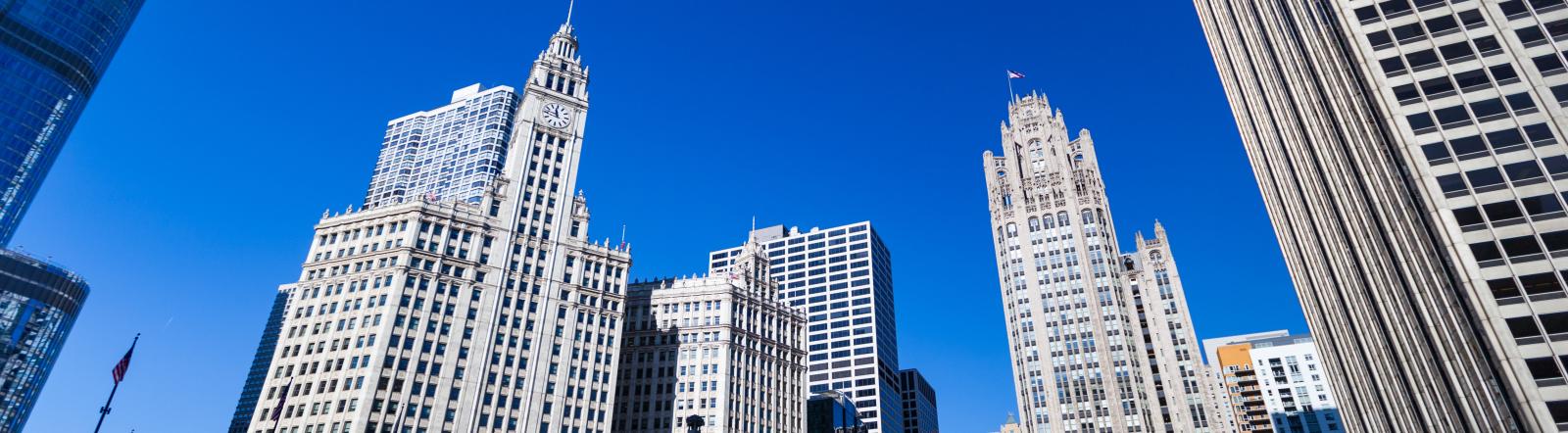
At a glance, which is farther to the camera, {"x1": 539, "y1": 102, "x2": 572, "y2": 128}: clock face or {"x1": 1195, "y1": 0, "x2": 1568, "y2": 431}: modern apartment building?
{"x1": 539, "y1": 102, "x2": 572, "y2": 128}: clock face

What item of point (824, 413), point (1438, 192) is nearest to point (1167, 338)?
point (824, 413)

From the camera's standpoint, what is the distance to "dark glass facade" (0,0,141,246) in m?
136

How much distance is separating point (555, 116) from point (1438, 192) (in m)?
115

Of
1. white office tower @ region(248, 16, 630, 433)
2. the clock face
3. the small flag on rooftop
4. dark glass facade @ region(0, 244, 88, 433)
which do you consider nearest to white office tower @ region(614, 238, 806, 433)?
white office tower @ region(248, 16, 630, 433)

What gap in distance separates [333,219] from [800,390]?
78.1 metres

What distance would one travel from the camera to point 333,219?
119875 mm

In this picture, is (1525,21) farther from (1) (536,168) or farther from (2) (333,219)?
(2) (333,219)

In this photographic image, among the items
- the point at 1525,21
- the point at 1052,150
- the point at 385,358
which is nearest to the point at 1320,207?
the point at 1525,21

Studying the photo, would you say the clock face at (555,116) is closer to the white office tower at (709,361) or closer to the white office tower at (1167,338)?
the white office tower at (709,361)

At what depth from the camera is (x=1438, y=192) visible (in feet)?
192

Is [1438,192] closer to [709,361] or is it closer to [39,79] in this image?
[709,361]

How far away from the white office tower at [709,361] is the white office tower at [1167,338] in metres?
58.5

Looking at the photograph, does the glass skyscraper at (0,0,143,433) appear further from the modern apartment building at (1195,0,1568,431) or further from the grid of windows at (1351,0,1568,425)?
the grid of windows at (1351,0,1568,425)

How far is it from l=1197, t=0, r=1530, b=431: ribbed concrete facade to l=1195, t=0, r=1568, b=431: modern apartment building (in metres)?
0.13
